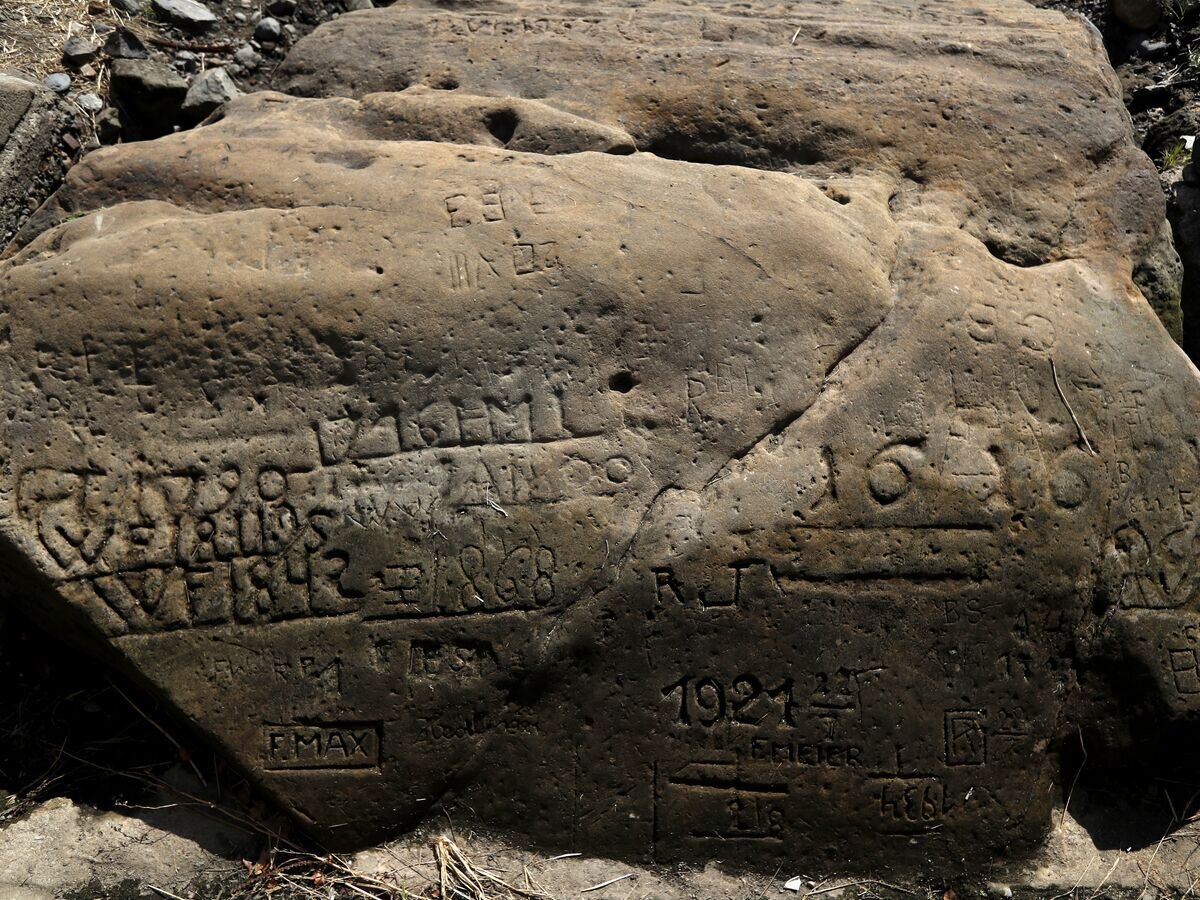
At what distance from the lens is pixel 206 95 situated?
3982 mm

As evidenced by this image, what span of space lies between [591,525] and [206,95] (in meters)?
2.09

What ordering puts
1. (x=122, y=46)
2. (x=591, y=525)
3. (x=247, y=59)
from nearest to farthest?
(x=591, y=525)
(x=122, y=46)
(x=247, y=59)

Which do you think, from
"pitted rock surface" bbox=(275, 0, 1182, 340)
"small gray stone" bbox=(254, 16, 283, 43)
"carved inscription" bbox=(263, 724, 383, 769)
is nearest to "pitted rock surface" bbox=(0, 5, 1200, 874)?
"carved inscription" bbox=(263, 724, 383, 769)

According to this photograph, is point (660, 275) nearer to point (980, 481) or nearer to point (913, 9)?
point (980, 481)

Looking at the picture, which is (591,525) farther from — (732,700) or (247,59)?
(247,59)

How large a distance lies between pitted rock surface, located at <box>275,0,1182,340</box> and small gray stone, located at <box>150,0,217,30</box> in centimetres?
64

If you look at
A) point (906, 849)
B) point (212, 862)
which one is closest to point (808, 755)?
point (906, 849)

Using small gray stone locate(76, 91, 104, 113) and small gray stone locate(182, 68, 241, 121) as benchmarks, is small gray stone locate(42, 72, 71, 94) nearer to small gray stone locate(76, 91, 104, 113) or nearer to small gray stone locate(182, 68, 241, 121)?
small gray stone locate(76, 91, 104, 113)

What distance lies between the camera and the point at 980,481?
298 cm

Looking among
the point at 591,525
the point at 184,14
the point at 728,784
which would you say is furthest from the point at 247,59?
the point at 728,784

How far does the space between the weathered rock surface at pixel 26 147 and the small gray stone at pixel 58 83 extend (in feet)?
0.18

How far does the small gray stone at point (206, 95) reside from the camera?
3982 mm

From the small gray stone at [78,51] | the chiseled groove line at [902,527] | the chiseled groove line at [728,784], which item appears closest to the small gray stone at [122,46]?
the small gray stone at [78,51]

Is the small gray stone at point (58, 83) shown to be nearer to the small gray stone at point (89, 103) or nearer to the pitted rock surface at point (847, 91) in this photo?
the small gray stone at point (89, 103)
